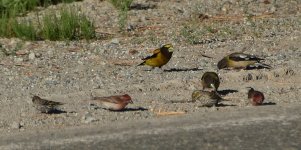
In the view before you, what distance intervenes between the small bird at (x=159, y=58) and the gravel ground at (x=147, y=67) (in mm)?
99

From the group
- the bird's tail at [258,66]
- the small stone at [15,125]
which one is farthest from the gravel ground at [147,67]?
the bird's tail at [258,66]

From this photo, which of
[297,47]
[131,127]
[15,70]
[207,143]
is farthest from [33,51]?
[207,143]

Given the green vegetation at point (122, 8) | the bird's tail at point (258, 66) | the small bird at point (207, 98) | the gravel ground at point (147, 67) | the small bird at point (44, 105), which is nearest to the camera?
the small bird at point (44, 105)

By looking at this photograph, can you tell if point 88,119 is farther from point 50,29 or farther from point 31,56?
point 50,29

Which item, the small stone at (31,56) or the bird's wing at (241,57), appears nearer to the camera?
the bird's wing at (241,57)

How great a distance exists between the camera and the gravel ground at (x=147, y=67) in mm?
9977

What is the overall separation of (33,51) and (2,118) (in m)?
4.15

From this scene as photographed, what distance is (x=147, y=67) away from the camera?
12.7 metres

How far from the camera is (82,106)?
10039 millimetres

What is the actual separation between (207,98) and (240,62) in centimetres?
228

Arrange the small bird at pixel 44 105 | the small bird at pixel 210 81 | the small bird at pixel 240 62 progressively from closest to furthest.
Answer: the small bird at pixel 44 105
the small bird at pixel 210 81
the small bird at pixel 240 62

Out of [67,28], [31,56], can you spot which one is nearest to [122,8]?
[67,28]

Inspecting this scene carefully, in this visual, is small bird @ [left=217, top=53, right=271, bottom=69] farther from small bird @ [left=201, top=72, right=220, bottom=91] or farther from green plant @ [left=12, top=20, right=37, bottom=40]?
green plant @ [left=12, top=20, right=37, bottom=40]

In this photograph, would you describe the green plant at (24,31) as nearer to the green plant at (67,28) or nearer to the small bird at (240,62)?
the green plant at (67,28)
